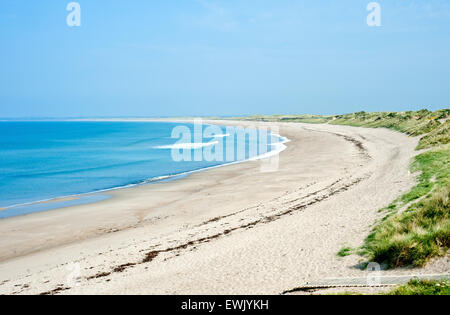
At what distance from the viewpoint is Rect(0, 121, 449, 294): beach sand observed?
9.05 metres

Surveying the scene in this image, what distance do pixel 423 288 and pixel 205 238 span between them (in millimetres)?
7648

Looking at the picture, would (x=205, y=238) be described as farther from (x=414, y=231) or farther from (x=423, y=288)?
(x=423, y=288)

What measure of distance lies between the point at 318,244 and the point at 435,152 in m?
15.9

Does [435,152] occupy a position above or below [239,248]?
above

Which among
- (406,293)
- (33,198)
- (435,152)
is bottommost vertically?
(33,198)

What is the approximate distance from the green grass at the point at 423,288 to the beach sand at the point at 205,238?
905 millimetres

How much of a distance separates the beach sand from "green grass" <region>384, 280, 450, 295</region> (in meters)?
0.91

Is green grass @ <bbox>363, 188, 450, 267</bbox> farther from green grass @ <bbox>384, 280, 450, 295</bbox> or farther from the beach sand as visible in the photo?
green grass @ <bbox>384, 280, 450, 295</bbox>

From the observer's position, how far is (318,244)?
10789 millimetres

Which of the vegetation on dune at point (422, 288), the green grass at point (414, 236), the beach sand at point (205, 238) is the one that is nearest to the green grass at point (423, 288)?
the vegetation on dune at point (422, 288)

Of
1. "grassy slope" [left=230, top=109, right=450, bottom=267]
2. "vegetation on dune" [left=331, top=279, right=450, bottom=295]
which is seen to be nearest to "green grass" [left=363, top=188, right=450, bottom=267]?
"grassy slope" [left=230, top=109, right=450, bottom=267]

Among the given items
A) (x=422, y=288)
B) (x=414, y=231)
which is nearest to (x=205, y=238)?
(x=414, y=231)
